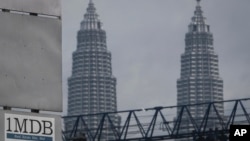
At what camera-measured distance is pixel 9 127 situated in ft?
47.8

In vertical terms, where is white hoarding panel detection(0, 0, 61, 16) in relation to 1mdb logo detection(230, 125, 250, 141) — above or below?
above

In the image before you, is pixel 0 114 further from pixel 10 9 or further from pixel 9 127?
pixel 10 9

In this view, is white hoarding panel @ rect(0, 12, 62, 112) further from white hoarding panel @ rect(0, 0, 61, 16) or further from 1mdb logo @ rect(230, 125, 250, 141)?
1mdb logo @ rect(230, 125, 250, 141)

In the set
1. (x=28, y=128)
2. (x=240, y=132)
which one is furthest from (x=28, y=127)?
(x=240, y=132)

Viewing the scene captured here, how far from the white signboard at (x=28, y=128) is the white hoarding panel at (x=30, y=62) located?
0.20 metres

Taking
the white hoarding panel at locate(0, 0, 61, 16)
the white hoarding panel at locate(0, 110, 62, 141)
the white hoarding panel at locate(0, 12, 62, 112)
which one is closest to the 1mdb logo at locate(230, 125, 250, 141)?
the white hoarding panel at locate(0, 110, 62, 141)

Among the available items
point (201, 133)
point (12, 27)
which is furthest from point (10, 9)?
point (201, 133)

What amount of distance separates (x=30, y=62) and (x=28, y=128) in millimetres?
953

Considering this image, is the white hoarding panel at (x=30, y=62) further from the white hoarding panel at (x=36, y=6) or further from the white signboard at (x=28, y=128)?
the white signboard at (x=28, y=128)

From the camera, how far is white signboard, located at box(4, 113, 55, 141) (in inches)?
573

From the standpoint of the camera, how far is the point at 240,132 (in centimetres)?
1318

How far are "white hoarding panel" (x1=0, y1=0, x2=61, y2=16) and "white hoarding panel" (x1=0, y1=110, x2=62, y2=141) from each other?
141cm

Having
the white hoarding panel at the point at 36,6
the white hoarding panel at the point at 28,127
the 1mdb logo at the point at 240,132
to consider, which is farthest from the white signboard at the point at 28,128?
the 1mdb logo at the point at 240,132

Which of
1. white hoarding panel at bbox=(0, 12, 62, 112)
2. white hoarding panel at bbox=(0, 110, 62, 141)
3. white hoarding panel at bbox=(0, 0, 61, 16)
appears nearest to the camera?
white hoarding panel at bbox=(0, 110, 62, 141)
